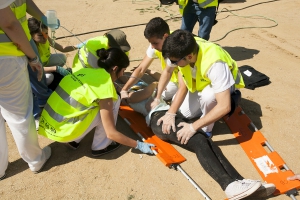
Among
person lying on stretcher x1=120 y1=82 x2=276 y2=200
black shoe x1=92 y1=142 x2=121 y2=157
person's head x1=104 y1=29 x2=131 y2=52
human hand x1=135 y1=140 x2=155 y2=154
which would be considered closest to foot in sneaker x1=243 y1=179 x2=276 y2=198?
person lying on stretcher x1=120 y1=82 x2=276 y2=200

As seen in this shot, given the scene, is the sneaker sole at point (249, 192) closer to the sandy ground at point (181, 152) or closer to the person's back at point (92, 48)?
the sandy ground at point (181, 152)

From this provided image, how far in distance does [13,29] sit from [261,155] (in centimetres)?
244

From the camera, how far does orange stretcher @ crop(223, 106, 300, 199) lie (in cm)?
278

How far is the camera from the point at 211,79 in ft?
9.79

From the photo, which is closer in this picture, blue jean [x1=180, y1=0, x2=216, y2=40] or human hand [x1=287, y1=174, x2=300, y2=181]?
human hand [x1=287, y1=174, x2=300, y2=181]

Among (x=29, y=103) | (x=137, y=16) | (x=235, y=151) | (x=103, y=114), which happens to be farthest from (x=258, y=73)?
(x=137, y=16)

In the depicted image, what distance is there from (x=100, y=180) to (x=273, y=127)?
1963mm

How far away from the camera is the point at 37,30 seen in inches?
145

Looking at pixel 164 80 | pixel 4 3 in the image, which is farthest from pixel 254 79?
pixel 4 3

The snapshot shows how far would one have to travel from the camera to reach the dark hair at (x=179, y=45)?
2793 millimetres

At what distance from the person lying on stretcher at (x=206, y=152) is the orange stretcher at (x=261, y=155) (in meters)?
0.22

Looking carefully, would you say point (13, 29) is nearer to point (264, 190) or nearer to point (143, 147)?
point (143, 147)

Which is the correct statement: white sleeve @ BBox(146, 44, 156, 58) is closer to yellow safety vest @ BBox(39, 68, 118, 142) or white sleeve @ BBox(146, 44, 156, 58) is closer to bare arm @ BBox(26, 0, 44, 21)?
yellow safety vest @ BBox(39, 68, 118, 142)

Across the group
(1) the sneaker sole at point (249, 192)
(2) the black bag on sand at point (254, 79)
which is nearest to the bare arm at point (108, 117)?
(1) the sneaker sole at point (249, 192)
